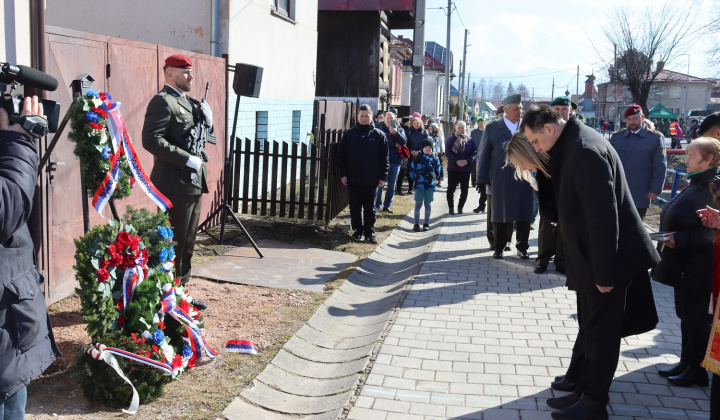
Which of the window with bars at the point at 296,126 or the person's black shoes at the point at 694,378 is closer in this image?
the person's black shoes at the point at 694,378

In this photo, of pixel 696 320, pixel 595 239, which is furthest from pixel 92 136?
pixel 696 320

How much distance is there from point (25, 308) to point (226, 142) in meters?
7.72

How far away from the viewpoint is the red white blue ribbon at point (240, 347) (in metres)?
5.39

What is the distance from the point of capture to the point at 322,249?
32.3 feet

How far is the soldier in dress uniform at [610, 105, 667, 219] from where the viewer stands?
8812mm

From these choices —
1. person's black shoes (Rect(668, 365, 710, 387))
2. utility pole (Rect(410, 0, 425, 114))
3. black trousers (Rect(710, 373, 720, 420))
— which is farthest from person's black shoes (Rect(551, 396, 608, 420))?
utility pole (Rect(410, 0, 425, 114))

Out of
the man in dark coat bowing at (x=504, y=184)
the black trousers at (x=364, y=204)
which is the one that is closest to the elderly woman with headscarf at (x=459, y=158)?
the black trousers at (x=364, y=204)

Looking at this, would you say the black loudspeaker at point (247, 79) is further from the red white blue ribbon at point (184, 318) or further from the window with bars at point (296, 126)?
the window with bars at point (296, 126)

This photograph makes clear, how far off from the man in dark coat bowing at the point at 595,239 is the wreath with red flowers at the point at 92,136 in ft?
9.45

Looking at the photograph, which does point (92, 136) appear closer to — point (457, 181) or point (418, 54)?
point (457, 181)

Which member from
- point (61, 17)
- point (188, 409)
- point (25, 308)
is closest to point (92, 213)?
point (188, 409)

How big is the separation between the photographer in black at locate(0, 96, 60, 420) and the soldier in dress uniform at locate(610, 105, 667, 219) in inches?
298

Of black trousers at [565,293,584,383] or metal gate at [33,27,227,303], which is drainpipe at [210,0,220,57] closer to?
metal gate at [33,27,227,303]

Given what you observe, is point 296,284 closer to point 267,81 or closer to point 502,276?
point 502,276
